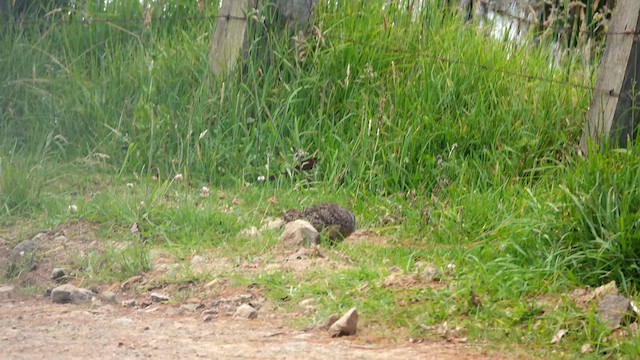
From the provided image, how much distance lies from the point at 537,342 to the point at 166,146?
295 centimetres

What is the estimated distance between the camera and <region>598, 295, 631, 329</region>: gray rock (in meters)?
3.77

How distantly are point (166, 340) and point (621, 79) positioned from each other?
297 cm

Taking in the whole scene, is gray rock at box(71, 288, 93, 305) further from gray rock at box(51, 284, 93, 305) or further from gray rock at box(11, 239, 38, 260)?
gray rock at box(11, 239, 38, 260)

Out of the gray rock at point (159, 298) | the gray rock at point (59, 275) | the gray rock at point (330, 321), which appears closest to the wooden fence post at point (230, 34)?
the gray rock at point (59, 275)

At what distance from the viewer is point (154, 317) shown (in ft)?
13.4

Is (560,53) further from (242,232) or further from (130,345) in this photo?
(130,345)

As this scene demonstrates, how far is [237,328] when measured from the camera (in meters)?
3.89

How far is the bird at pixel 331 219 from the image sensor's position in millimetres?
5000

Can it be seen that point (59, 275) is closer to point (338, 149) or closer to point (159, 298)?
point (159, 298)

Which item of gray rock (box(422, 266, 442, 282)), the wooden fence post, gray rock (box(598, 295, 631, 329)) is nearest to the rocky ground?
gray rock (box(422, 266, 442, 282))

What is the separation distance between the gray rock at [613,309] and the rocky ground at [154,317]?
1.73 feet

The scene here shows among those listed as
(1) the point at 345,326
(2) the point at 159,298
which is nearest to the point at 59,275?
(2) the point at 159,298

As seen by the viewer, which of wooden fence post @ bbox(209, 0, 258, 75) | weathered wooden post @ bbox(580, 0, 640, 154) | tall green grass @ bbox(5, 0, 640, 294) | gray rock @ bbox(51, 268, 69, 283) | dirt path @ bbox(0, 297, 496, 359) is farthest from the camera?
wooden fence post @ bbox(209, 0, 258, 75)

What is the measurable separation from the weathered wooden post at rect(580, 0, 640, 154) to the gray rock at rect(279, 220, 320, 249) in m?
1.61
